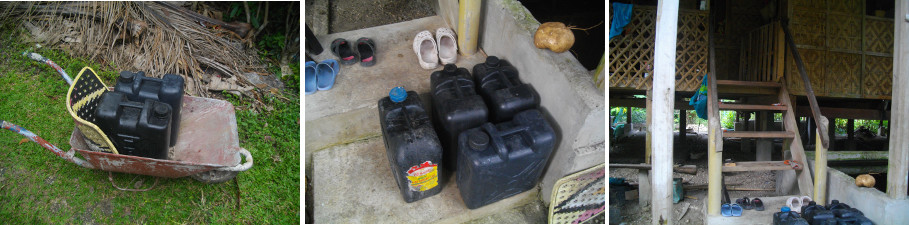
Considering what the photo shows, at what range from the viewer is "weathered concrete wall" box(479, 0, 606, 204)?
303 centimetres

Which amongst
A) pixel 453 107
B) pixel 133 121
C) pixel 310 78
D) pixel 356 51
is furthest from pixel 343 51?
pixel 133 121

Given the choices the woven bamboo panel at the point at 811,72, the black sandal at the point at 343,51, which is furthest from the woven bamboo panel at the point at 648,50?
the black sandal at the point at 343,51

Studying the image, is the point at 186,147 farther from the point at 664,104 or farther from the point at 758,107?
the point at 758,107

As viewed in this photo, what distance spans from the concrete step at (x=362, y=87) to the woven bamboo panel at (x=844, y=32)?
4.60 meters

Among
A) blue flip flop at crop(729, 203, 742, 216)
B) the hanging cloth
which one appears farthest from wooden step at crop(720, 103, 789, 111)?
the hanging cloth

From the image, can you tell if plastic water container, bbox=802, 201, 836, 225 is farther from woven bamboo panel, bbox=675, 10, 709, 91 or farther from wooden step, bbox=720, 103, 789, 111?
woven bamboo panel, bbox=675, 10, 709, 91

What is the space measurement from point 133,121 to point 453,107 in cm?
198

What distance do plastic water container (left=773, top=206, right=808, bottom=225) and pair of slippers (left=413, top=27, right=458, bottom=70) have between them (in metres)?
3.43

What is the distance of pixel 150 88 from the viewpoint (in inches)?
143

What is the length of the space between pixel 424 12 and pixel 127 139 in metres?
2.81

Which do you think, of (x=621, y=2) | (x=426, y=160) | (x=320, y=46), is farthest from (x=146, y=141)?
(x=621, y=2)

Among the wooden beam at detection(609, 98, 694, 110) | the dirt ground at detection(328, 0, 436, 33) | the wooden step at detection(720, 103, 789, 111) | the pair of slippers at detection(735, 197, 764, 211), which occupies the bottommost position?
the pair of slippers at detection(735, 197, 764, 211)

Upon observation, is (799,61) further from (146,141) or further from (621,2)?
(146,141)

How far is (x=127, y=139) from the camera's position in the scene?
135 inches
